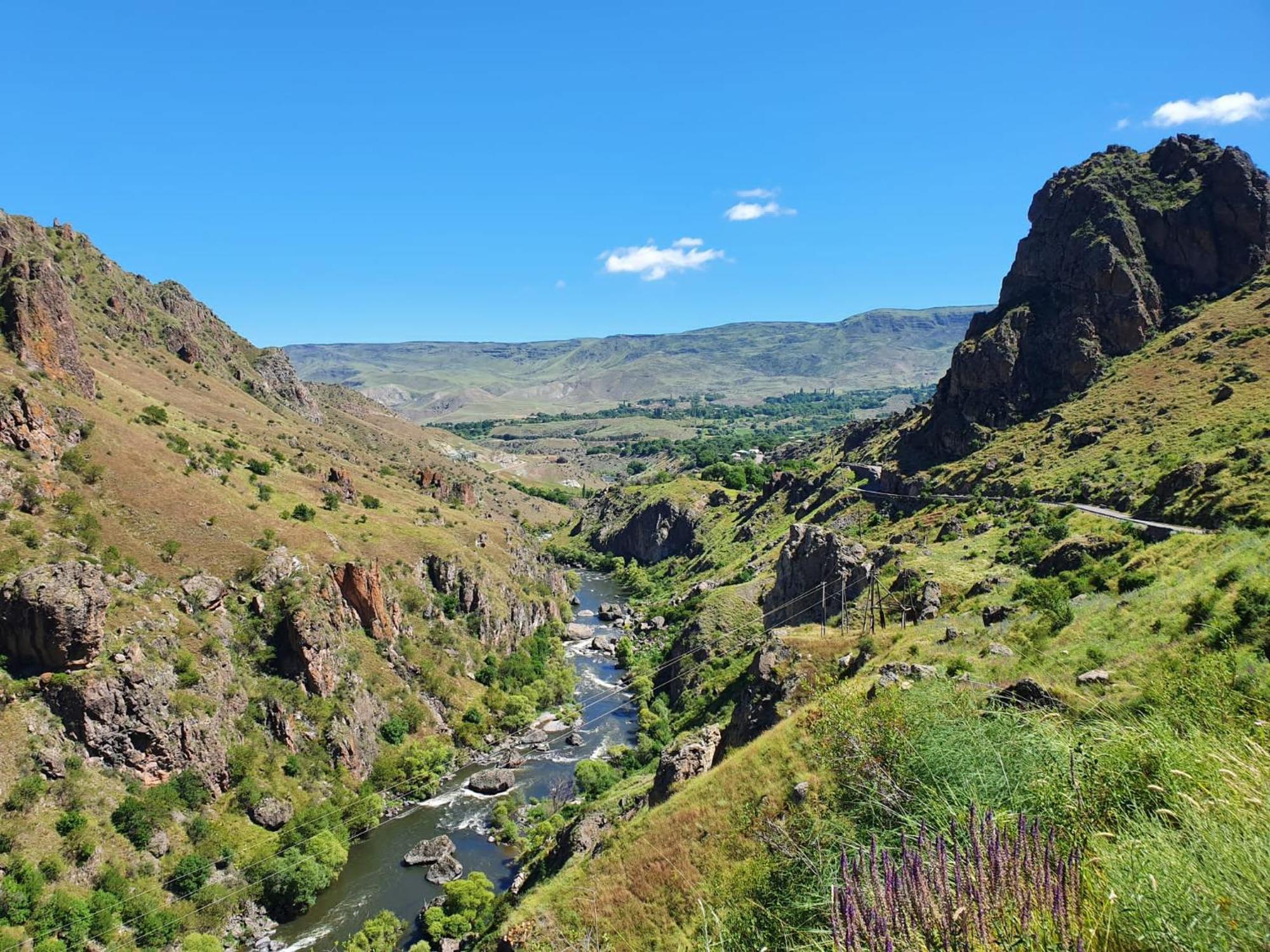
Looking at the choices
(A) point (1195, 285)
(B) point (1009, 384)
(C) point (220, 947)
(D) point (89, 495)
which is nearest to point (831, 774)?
(C) point (220, 947)

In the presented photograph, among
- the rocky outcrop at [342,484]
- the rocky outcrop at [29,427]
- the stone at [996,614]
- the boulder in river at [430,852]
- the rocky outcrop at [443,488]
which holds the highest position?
the rocky outcrop at [29,427]

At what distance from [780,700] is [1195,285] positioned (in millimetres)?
107058

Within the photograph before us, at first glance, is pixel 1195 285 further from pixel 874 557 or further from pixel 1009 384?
pixel 874 557

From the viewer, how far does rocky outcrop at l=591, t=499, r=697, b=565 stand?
172 m

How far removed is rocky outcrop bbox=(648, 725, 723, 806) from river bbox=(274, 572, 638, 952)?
27.6 meters

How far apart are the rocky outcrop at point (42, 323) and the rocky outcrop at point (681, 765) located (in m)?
86.7

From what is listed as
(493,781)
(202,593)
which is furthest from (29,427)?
(493,781)

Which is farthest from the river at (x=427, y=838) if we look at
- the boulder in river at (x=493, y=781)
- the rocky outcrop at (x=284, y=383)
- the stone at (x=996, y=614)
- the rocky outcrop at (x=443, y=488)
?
the rocky outcrop at (x=284, y=383)

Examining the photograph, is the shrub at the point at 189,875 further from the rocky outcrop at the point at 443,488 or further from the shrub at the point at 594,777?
the rocky outcrop at the point at 443,488

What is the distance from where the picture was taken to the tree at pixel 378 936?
45844 mm

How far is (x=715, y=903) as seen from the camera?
18219 millimetres

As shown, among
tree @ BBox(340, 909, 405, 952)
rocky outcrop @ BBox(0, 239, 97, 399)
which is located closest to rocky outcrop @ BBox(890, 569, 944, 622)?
tree @ BBox(340, 909, 405, 952)

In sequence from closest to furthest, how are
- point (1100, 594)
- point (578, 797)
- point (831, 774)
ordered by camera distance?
point (831, 774)
point (1100, 594)
point (578, 797)

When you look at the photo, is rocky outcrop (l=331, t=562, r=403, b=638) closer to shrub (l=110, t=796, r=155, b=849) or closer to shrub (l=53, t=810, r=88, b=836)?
shrub (l=110, t=796, r=155, b=849)
